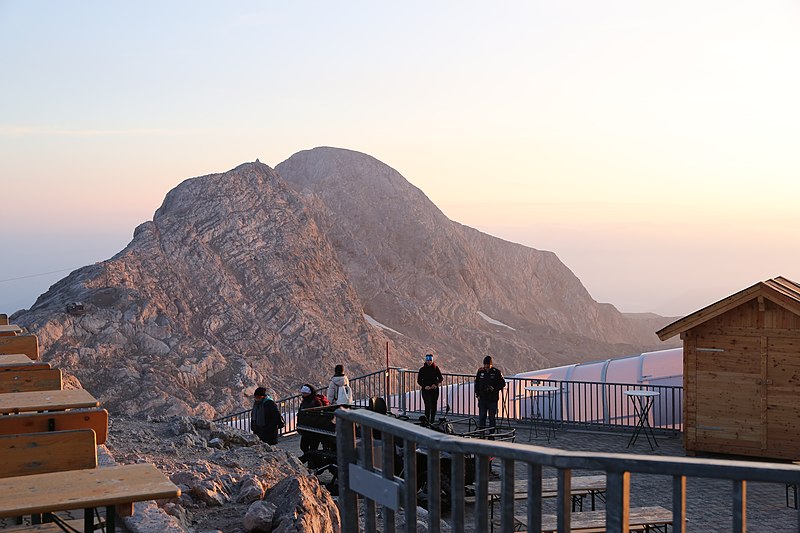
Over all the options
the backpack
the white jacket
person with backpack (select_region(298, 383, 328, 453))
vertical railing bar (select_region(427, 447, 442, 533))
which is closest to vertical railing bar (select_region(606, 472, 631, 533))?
vertical railing bar (select_region(427, 447, 442, 533))

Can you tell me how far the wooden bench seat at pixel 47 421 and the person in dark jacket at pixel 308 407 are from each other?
7.23 metres

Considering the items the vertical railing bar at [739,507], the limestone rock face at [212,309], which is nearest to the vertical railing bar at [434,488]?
the vertical railing bar at [739,507]

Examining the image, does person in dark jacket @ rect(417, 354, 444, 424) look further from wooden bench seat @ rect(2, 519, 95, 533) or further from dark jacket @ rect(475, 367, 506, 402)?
wooden bench seat @ rect(2, 519, 95, 533)

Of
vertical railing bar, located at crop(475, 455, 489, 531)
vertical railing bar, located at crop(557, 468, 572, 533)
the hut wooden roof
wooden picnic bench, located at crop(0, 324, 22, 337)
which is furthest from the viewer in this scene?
the hut wooden roof

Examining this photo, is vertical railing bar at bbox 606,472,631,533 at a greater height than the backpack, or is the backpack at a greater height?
vertical railing bar at bbox 606,472,631,533

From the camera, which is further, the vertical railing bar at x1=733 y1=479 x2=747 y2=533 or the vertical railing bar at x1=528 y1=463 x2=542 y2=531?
the vertical railing bar at x1=528 y1=463 x2=542 y2=531

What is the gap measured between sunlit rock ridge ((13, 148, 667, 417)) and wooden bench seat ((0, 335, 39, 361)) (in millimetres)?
37181

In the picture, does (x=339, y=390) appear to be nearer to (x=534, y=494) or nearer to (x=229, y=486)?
(x=229, y=486)

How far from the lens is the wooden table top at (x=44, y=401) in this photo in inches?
248

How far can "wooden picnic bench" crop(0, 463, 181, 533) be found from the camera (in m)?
4.09

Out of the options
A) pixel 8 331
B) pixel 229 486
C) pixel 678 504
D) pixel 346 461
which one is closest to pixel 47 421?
pixel 229 486

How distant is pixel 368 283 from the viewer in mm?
90688

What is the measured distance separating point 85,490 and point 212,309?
202 feet

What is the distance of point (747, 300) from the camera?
53.1 feet
